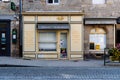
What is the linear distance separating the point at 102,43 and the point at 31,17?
539 cm

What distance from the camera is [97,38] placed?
2983cm

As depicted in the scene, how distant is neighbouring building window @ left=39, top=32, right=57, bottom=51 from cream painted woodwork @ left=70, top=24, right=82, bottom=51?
4.06 feet

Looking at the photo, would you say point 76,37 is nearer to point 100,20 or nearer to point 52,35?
point 52,35

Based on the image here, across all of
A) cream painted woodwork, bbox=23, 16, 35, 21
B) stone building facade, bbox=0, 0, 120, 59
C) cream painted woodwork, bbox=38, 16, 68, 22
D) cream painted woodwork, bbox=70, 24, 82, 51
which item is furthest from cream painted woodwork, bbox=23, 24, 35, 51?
cream painted woodwork, bbox=70, 24, 82, 51

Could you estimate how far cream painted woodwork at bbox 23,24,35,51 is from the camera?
1133 inches

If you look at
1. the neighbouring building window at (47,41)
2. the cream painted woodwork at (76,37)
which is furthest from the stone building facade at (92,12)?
the neighbouring building window at (47,41)

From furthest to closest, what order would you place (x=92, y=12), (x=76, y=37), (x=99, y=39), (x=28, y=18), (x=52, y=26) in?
(x=99, y=39), (x=92, y=12), (x=76, y=37), (x=28, y=18), (x=52, y=26)

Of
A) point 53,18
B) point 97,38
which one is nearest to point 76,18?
point 53,18

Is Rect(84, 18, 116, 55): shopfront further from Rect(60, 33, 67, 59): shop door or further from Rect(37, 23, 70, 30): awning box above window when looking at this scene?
Rect(37, 23, 70, 30): awning box above window

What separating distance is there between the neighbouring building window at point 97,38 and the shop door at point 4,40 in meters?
5.85

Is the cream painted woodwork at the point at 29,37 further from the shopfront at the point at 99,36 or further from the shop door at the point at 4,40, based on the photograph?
the shopfront at the point at 99,36

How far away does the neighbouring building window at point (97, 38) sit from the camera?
29.8m

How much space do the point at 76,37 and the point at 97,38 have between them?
1.76 m

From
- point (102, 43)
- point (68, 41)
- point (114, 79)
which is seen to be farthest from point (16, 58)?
point (114, 79)
